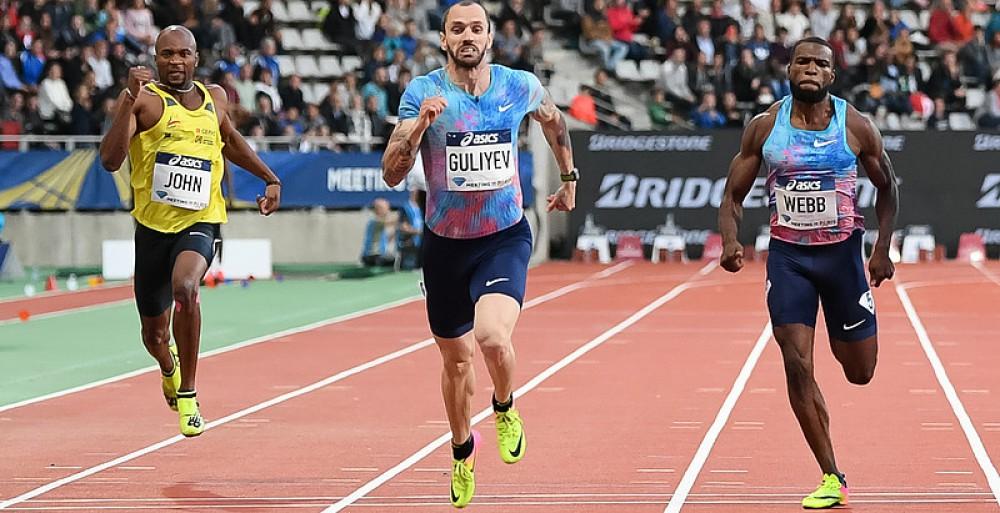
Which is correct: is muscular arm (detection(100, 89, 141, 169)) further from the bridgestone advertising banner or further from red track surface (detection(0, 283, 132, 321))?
the bridgestone advertising banner

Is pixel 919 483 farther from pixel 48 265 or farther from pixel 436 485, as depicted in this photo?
pixel 48 265

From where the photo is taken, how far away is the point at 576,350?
584 inches

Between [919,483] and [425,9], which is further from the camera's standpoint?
[425,9]

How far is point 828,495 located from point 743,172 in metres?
1.51

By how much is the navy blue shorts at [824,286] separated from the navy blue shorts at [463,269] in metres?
1.16

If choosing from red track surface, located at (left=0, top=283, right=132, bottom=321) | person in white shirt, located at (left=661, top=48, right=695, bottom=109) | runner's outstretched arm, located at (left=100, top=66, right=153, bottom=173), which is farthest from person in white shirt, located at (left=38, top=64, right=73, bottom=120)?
runner's outstretched arm, located at (left=100, top=66, right=153, bottom=173)

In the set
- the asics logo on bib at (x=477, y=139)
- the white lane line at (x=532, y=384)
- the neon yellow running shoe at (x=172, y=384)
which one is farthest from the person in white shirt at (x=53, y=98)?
the asics logo on bib at (x=477, y=139)

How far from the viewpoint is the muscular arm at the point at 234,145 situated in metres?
9.75

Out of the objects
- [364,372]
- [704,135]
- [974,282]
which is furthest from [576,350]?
[704,135]

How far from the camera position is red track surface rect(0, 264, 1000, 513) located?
26.0 ft

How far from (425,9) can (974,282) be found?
1138cm

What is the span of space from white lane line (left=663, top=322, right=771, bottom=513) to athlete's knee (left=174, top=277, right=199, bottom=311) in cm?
268

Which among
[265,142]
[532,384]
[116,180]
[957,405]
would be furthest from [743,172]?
[116,180]

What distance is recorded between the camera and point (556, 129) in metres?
7.90
